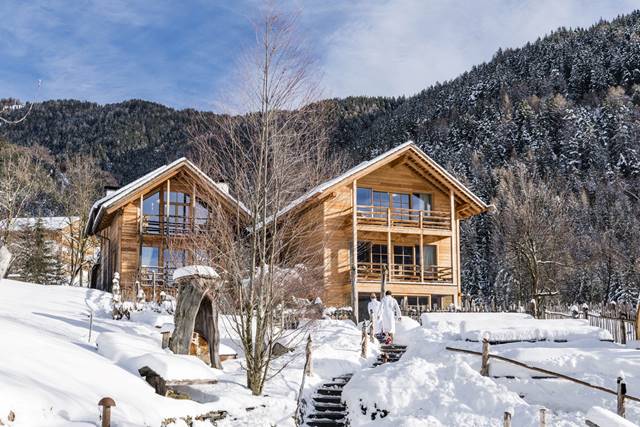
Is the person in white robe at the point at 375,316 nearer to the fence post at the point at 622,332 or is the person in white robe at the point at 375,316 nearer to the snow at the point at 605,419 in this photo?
the fence post at the point at 622,332

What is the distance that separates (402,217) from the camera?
34.8m

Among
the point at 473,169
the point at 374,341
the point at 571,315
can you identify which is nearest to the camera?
the point at 374,341

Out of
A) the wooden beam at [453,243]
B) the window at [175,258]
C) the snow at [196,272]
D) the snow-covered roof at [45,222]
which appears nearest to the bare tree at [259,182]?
the snow at [196,272]

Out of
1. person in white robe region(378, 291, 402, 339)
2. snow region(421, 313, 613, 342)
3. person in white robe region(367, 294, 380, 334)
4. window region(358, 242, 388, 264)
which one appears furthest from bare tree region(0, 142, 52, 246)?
snow region(421, 313, 613, 342)

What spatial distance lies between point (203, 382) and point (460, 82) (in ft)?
355

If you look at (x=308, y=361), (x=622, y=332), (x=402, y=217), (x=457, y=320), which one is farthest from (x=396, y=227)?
(x=308, y=361)

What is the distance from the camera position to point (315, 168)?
65.4 feet

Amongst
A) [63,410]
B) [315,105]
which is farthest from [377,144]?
[63,410]

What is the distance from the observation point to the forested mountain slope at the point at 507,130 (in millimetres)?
63500

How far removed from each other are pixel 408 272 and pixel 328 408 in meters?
17.4

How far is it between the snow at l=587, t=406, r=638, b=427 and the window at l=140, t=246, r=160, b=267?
91.8 ft

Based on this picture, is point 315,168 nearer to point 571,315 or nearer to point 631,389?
point 631,389

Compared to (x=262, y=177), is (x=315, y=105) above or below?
above

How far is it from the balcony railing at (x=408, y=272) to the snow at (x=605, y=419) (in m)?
24.5
